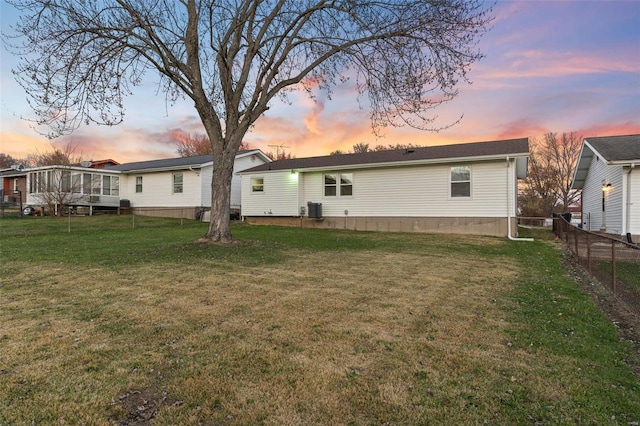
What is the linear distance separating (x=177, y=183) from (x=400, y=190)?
14.7m

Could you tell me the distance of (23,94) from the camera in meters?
9.02

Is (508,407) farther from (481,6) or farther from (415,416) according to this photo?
(481,6)

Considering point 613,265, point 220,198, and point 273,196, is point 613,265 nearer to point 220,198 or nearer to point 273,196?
point 220,198

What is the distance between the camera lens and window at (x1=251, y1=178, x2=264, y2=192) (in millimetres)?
20578

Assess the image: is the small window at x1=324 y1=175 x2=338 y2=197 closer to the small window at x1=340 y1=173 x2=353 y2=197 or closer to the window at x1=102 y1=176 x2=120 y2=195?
the small window at x1=340 y1=173 x2=353 y2=197

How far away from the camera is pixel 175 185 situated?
930 inches

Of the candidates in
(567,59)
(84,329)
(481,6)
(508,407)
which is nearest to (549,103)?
(567,59)

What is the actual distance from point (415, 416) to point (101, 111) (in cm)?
1090

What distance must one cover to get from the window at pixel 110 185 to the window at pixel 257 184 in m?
11.8

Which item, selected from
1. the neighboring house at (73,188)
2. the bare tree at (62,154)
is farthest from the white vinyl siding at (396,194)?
the bare tree at (62,154)

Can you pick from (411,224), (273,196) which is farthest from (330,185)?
(411,224)

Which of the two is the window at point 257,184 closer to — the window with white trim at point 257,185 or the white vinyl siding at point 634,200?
the window with white trim at point 257,185

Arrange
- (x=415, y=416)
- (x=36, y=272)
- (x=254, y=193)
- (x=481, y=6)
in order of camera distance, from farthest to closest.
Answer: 1. (x=254, y=193)
2. (x=481, y=6)
3. (x=36, y=272)
4. (x=415, y=416)

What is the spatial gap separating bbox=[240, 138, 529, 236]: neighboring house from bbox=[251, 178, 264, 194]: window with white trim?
0.06 m
